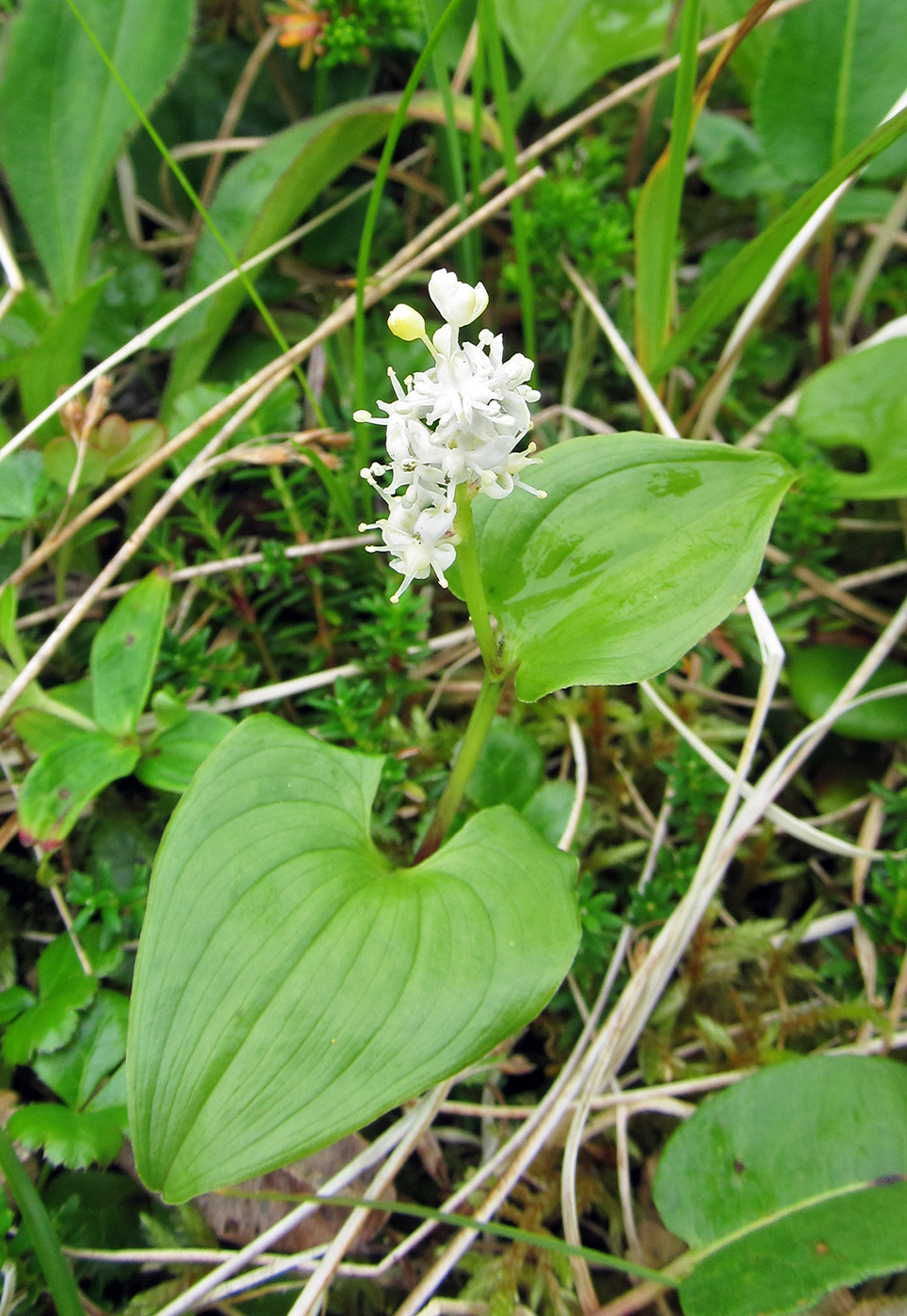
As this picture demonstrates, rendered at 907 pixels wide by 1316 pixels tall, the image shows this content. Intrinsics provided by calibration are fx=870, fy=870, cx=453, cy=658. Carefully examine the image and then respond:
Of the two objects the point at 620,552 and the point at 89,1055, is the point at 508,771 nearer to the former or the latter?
the point at 620,552

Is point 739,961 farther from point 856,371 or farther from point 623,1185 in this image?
point 856,371

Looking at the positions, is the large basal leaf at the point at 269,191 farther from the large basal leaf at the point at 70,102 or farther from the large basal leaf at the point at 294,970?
the large basal leaf at the point at 294,970

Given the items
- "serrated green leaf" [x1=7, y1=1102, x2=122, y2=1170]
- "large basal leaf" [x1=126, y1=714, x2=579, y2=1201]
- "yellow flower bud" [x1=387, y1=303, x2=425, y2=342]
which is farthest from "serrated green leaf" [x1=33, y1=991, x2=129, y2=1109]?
"yellow flower bud" [x1=387, y1=303, x2=425, y2=342]

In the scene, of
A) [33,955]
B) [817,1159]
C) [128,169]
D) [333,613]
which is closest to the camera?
[817,1159]

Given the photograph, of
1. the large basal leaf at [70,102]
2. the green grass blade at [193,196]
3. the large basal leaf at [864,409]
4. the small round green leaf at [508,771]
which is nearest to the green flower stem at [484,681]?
the small round green leaf at [508,771]

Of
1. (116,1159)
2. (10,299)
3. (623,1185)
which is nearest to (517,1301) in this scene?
(623,1185)

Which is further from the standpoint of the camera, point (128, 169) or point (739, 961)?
point (128, 169)

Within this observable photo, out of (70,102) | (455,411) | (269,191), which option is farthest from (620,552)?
(70,102)
